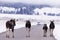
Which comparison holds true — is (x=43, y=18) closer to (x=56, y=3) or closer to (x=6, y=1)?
(x=56, y=3)

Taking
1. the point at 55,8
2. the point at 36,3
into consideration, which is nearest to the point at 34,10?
the point at 36,3

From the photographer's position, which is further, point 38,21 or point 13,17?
point 38,21

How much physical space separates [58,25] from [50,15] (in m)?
0.51

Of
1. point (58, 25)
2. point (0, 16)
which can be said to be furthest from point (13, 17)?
point (58, 25)

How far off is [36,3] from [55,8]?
711 millimetres

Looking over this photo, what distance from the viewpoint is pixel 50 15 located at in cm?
748

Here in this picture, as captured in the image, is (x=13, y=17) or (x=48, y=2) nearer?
(x=13, y=17)

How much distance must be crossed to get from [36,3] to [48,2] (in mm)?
436

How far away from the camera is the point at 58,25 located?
7199mm

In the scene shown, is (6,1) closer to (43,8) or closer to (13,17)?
(13,17)

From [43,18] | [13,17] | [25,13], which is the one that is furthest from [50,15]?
[13,17]

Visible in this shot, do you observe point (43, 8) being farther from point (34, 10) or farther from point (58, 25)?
point (58, 25)

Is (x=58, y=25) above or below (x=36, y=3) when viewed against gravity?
below

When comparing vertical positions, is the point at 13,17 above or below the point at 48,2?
below
